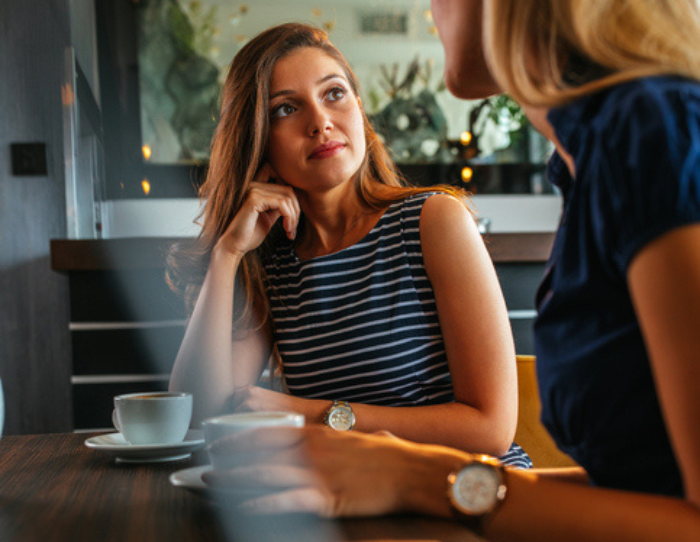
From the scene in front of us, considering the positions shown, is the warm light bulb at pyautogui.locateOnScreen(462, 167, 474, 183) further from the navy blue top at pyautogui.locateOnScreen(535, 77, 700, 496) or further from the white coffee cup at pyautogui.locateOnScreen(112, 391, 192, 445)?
the navy blue top at pyautogui.locateOnScreen(535, 77, 700, 496)

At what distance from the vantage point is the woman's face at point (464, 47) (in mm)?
867

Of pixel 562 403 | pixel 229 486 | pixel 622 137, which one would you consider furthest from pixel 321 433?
pixel 622 137

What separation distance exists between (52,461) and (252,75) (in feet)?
2.69

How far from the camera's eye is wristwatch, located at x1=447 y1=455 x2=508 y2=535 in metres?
0.57

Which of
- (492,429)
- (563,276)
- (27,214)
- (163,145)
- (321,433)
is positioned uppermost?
(163,145)

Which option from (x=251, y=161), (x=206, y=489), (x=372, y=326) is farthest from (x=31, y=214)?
(x=206, y=489)

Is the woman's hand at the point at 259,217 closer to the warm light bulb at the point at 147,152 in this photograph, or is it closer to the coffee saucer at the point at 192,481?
the coffee saucer at the point at 192,481

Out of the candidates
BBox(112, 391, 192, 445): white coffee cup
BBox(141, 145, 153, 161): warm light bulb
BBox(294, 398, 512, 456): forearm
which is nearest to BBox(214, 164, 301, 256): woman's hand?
BBox(294, 398, 512, 456): forearm

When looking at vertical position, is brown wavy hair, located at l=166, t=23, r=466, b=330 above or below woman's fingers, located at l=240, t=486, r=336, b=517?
above

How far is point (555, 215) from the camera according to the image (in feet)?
12.8

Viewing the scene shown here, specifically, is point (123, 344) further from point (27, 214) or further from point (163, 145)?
point (163, 145)

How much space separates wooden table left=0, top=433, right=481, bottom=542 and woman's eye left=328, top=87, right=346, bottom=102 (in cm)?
82

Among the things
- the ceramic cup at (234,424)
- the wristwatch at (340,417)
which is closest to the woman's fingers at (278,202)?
the wristwatch at (340,417)

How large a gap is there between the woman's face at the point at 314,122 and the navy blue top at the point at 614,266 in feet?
2.64
